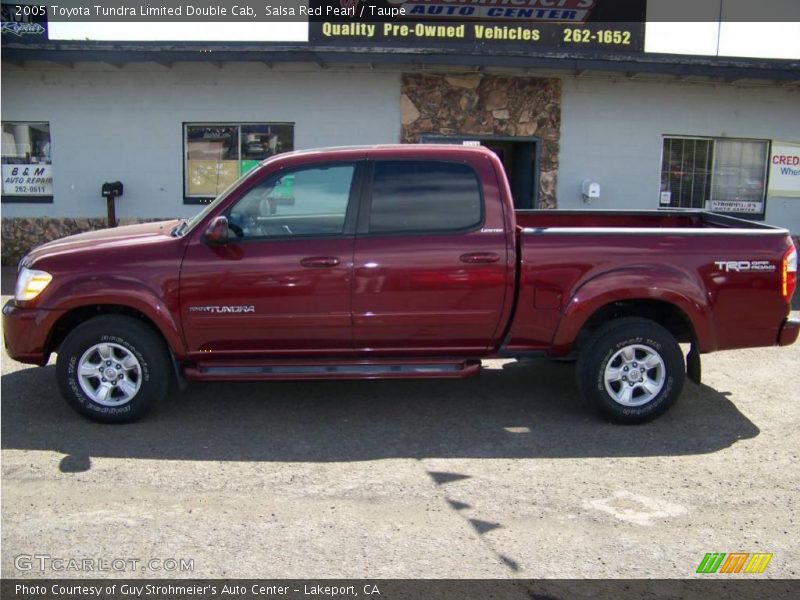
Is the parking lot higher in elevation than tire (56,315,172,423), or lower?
lower

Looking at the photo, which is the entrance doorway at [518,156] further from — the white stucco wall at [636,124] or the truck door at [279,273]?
the truck door at [279,273]

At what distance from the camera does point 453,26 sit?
12.0 m

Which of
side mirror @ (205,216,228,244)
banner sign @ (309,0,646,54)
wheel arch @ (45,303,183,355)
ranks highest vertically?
banner sign @ (309,0,646,54)

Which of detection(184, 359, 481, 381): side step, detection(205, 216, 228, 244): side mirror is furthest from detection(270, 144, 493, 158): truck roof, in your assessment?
detection(184, 359, 481, 381): side step

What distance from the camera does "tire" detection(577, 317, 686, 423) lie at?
5.63m

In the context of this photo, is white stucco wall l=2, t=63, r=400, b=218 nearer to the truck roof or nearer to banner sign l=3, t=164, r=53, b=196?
banner sign l=3, t=164, r=53, b=196

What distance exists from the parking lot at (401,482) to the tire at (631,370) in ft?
0.57

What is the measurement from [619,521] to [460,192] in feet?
8.39

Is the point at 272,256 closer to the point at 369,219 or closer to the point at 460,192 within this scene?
the point at 369,219

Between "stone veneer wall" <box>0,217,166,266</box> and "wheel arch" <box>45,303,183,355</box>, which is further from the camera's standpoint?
"stone veneer wall" <box>0,217,166,266</box>

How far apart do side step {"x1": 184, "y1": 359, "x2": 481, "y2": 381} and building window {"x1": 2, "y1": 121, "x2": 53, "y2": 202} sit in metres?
8.81

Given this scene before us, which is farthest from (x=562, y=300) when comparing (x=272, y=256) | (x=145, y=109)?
(x=145, y=109)

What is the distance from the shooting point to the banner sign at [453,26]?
12000mm

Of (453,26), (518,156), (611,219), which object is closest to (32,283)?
(611,219)
